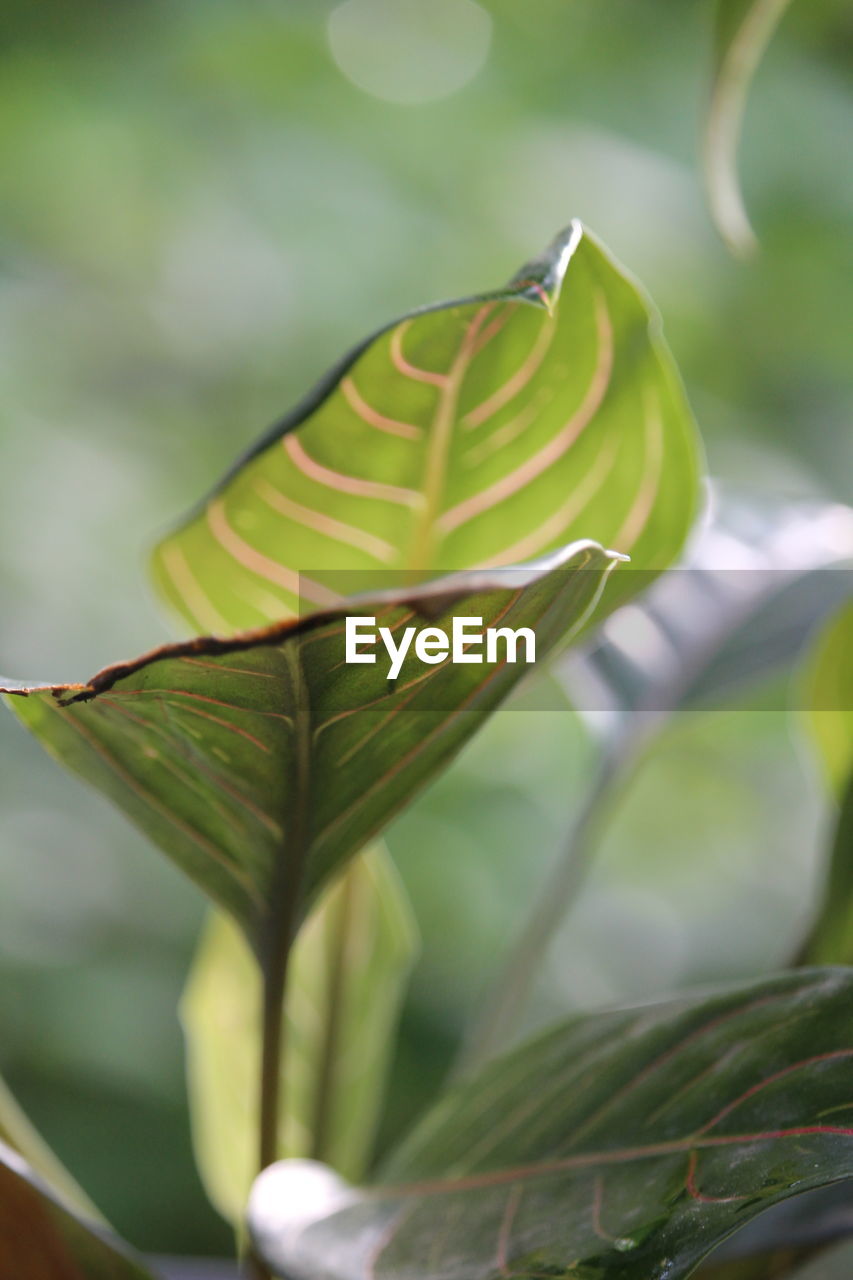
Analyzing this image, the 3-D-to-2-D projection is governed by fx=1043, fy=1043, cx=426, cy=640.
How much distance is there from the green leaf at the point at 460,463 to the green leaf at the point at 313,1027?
0.16 metres

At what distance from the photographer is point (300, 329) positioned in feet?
3.84

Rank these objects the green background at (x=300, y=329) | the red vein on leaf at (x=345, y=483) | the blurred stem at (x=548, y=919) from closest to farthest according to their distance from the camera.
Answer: the red vein on leaf at (x=345, y=483) < the blurred stem at (x=548, y=919) < the green background at (x=300, y=329)

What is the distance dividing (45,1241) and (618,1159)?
0.16 m

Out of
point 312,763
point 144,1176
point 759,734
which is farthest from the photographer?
point 759,734

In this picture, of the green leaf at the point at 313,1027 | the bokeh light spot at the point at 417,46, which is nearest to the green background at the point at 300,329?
the bokeh light spot at the point at 417,46

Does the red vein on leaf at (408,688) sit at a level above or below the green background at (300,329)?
below

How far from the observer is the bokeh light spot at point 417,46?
1.20m

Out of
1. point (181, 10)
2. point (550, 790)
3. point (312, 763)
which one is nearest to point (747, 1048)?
point (312, 763)

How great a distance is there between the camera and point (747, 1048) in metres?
0.23

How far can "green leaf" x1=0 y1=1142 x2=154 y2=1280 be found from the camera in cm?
26

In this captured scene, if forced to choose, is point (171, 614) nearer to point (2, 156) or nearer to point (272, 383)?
point (272, 383)

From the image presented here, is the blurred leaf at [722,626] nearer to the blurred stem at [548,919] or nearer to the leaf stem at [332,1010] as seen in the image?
the blurred stem at [548,919]

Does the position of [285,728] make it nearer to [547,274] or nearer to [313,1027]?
[547,274]

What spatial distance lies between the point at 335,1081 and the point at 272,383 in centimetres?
89
